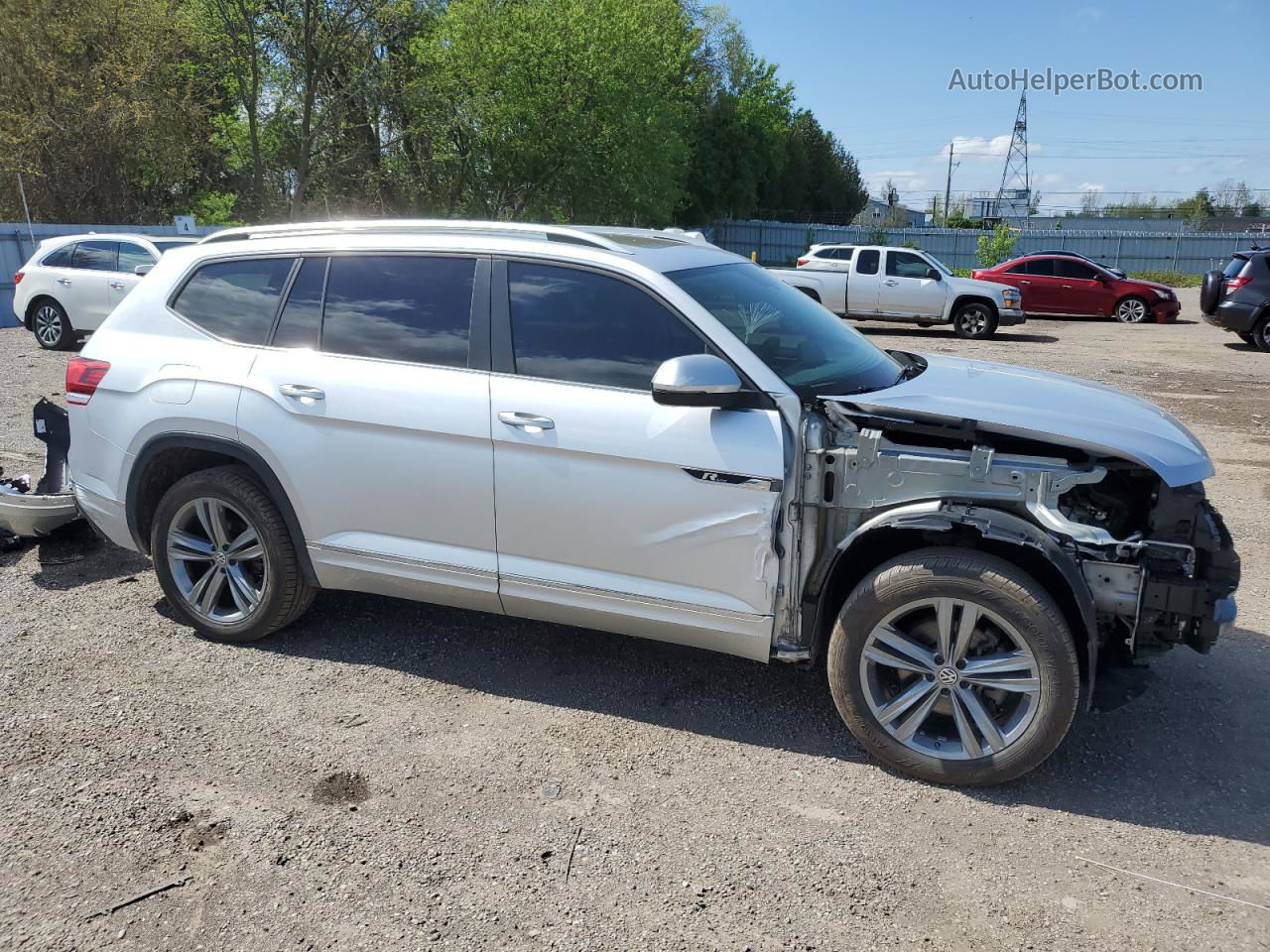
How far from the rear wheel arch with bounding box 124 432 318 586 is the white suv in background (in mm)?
10723

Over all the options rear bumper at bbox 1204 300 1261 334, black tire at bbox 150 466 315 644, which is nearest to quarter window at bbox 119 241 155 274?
black tire at bbox 150 466 315 644

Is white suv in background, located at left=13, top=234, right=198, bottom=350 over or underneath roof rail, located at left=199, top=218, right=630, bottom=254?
underneath

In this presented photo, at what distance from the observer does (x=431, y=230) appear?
420 cm

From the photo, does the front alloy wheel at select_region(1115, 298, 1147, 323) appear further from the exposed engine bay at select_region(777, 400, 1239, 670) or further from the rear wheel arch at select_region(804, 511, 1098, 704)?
the rear wheel arch at select_region(804, 511, 1098, 704)

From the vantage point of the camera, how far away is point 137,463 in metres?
4.38

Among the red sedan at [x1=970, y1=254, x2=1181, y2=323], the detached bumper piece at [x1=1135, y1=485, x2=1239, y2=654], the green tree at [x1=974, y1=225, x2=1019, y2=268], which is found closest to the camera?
the detached bumper piece at [x1=1135, y1=485, x2=1239, y2=654]

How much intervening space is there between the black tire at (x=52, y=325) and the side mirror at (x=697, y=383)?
13.7 metres

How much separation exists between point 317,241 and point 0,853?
8.68 ft

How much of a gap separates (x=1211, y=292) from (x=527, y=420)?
17041 millimetres

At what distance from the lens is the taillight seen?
14.6 ft

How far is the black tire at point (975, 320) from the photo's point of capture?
18.9 meters

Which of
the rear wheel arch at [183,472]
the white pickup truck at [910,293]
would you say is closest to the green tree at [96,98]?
the white pickup truck at [910,293]

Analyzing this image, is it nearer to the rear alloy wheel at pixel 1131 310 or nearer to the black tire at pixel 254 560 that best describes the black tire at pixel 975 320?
the rear alloy wheel at pixel 1131 310

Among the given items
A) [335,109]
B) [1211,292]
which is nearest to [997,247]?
[1211,292]
